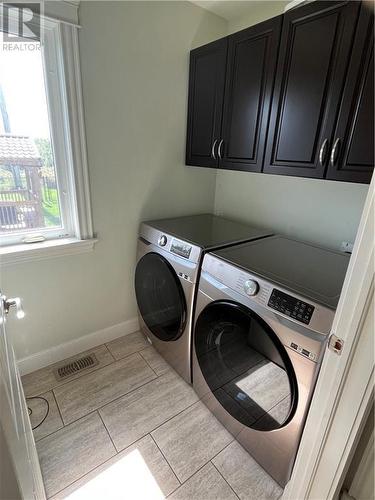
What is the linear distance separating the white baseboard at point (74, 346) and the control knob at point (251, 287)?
4.40ft

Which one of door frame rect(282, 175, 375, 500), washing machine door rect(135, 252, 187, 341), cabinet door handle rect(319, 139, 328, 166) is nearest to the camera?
door frame rect(282, 175, 375, 500)

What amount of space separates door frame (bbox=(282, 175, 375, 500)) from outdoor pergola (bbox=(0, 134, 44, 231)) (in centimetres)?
160

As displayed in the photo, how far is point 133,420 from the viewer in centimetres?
149

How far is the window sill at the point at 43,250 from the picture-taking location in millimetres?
1454

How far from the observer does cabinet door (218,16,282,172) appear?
130 cm

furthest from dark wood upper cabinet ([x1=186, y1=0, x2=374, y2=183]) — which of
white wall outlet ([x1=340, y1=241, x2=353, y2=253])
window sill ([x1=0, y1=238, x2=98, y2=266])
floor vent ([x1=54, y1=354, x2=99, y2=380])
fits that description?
floor vent ([x1=54, y1=354, x2=99, y2=380])

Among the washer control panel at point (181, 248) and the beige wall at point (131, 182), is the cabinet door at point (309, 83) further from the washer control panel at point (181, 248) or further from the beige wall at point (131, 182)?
the washer control panel at point (181, 248)

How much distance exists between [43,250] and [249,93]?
1.47 m

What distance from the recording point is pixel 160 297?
1.76 metres

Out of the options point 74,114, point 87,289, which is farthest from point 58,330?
point 74,114

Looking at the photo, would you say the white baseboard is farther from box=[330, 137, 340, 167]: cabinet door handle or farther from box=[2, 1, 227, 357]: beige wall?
box=[330, 137, 340, 167]: cabinet door handle

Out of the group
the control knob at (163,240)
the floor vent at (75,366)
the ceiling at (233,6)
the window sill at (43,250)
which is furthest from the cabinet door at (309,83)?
the floor vent at (75,366)

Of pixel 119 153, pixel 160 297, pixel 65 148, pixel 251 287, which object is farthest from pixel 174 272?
pixel 65 148

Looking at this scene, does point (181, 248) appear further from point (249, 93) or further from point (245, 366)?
point (249, 93)
